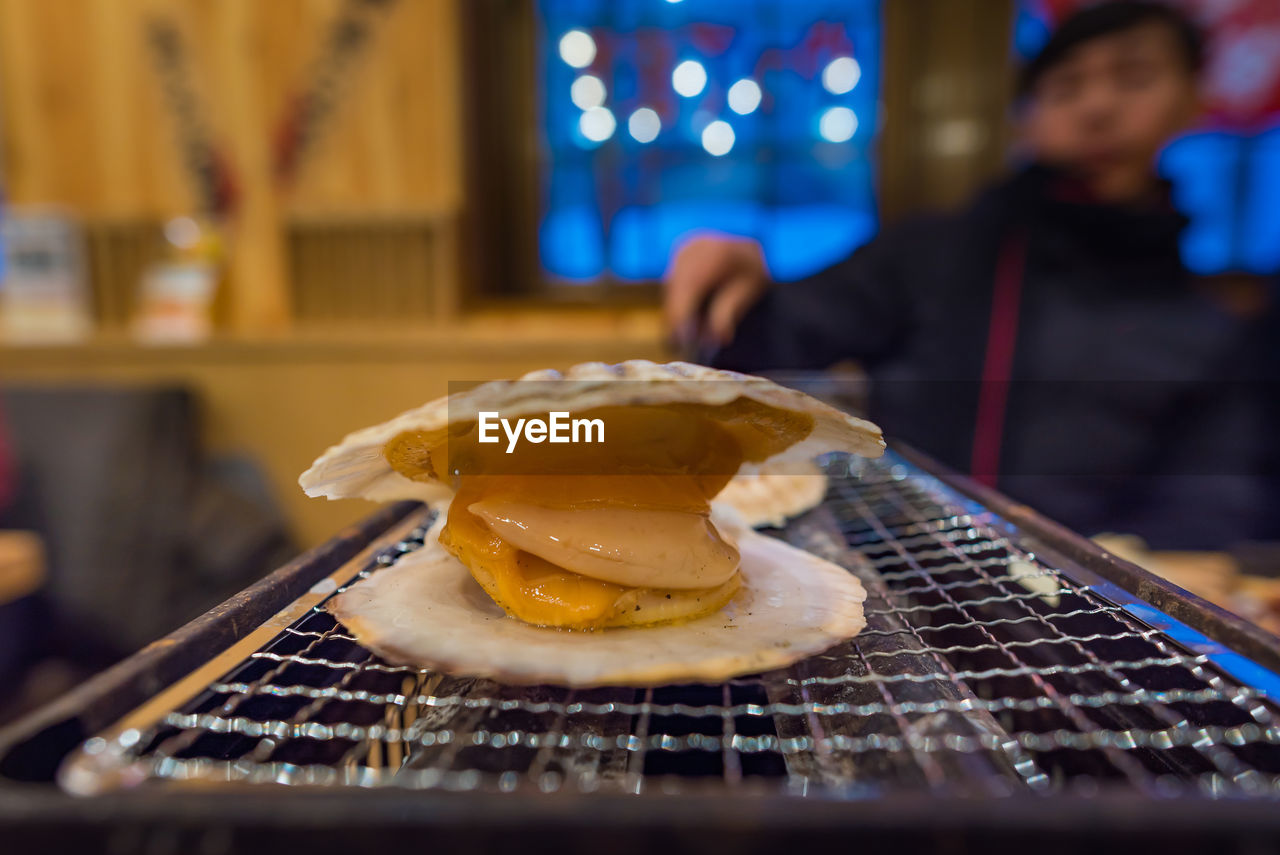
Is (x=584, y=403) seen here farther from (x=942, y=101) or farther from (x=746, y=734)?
(x=942, y=101)

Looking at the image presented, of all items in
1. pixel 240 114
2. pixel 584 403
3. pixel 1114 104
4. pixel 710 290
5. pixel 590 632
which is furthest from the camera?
pixel 240 114

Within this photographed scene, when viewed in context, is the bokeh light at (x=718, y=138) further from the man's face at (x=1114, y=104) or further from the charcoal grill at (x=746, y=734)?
the charcoal grill at (x=746, y=734)

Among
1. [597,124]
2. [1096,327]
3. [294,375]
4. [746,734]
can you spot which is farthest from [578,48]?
[746,734]

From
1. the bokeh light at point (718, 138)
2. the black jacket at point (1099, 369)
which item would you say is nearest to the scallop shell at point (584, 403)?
the black jacket at point (1099, 369)

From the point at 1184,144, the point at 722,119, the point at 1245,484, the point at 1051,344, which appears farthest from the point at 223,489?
the point at 1184,144

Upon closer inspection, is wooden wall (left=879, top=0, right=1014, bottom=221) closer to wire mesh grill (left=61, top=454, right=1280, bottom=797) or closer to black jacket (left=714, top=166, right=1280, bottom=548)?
black jacket (left=714, top=166, right=1280, bottom=548)

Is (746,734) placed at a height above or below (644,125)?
below

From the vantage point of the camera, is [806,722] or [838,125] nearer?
[806,722]

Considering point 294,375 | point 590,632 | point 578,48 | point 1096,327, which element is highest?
point 578,48
